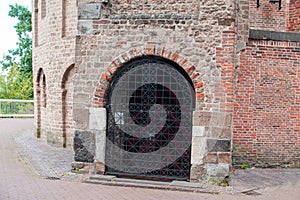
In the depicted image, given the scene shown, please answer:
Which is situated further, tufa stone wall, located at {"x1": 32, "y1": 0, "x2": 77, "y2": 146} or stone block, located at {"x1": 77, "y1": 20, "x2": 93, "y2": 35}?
tufa stone wall, located at {"x1": 32, "y1": 0, "x2": 77, "y2": 146}

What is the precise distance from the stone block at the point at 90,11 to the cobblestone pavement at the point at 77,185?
3854mm

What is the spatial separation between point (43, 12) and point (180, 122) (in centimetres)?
974

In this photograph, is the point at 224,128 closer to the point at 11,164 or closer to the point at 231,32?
the point at 231,32

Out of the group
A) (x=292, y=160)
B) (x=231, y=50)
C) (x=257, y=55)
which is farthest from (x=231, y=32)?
(x=292, y=160)

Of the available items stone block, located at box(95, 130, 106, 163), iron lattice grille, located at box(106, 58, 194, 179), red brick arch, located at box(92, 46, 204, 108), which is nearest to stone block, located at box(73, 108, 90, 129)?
red brick arch, located at box(92, 46, 204, 108)

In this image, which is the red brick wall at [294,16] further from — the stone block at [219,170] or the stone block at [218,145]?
the stone block at [219,170]

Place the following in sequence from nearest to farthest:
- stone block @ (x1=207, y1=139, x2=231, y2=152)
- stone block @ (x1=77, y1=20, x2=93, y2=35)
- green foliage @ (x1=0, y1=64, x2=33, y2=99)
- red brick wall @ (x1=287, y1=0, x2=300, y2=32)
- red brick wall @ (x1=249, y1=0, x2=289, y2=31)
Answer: stone block @ (x1=207, y1=139, x2=231, y2=152) < stone block @ (x1=77, y1=20, x2=93, y2=35) < red brick wall @ (x1=287, y1=0, x2=300, y2=32) < red brick wall @ (x1=249, y1=0, x2=289, y2=31) < green foliage @ (x1=0, y1=64, x2=33, y2=99)

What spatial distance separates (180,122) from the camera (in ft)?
30.5

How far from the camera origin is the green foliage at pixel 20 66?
32688mm

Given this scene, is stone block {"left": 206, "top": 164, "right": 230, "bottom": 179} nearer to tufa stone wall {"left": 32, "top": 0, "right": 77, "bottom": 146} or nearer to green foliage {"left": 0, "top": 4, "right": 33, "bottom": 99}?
tufa stone wall {"left": 32, "top": 0, "right": 77, "bottom": 146}

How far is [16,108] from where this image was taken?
1179 inches

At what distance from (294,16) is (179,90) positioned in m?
7.39

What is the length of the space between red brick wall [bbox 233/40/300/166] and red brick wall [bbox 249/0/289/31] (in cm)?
404

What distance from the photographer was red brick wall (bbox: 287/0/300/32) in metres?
13.9
